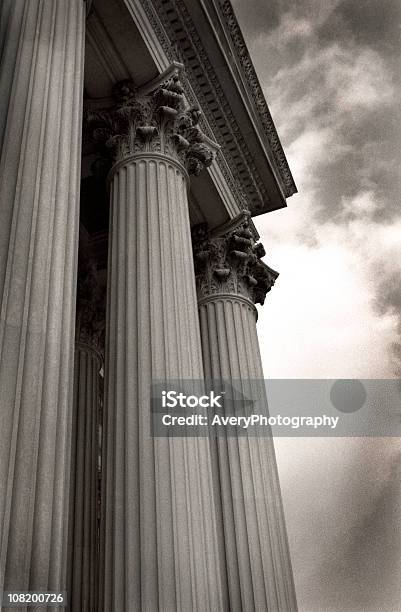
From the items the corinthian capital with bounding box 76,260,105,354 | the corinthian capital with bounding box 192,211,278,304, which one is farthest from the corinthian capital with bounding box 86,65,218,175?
the corinthian capital with bounding box 76,260,105,354

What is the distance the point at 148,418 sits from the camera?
39.8ft

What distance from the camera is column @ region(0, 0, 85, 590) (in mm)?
6859

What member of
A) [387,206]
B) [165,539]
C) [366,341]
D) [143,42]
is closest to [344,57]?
[387,206]

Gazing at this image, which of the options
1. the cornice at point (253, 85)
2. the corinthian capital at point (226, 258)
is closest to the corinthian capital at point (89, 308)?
the corinthian capital at point (226, 258)

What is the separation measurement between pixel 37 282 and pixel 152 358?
191 inches

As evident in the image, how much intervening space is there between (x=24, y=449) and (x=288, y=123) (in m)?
46.7

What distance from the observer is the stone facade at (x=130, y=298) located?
309 inches

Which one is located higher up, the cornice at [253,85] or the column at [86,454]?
the cornice at [253,85]

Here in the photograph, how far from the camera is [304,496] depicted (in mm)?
36406

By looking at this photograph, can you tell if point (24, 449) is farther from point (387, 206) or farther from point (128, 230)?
point (387, 206)

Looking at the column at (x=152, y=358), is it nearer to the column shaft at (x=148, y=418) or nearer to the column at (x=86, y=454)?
the column shaft at (x=148, y=418)

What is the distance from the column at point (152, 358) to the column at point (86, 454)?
7.67 meters

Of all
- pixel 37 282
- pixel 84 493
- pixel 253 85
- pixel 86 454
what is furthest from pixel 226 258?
pixel 37 282

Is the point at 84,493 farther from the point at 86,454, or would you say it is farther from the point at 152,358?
the point at 152,358
